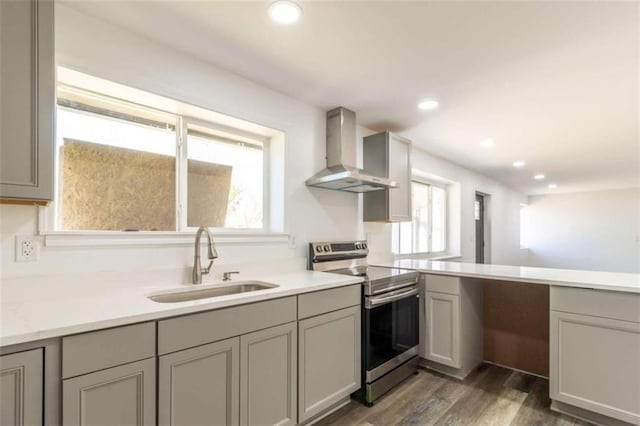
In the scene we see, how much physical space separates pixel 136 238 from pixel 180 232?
0.27 meters

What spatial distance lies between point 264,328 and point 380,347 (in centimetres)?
108

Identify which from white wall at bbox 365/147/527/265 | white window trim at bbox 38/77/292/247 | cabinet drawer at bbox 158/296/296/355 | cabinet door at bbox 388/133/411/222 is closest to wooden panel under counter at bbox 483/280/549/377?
cabinet door at bbox 388/133/411/222

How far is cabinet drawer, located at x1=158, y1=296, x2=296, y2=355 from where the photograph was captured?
1352mm

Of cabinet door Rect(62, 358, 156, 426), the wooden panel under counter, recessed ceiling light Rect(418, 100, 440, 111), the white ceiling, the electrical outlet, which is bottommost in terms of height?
the wooden panel under counter

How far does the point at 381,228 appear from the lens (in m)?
3.58

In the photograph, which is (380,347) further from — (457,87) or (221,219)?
(457,87)

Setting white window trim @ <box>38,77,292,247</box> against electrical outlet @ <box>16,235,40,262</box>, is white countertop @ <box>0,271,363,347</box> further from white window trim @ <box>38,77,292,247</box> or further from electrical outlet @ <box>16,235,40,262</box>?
white window trim @ <box>38,77,292,247</box>

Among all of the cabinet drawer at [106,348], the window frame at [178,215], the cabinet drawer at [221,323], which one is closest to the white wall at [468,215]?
the window frame at [178,215]

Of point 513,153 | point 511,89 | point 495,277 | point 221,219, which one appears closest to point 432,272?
point 495,277

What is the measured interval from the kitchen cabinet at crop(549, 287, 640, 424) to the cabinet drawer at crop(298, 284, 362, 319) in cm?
131

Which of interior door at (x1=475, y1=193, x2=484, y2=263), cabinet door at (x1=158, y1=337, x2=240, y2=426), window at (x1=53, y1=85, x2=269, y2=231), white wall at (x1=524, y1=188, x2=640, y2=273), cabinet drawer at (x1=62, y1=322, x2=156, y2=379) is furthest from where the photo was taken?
white wall at (x1=524, y1=188, x2=640, y2=273)

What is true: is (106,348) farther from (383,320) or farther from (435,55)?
(435,55)

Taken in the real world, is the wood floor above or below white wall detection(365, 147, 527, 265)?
below

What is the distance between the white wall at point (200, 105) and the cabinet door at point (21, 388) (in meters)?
0.61
